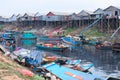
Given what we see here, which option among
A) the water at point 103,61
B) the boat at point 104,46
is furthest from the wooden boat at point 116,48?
the boat at point 104,46

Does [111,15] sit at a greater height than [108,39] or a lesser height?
greater

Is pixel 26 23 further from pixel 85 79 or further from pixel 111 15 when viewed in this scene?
pixel 85 79

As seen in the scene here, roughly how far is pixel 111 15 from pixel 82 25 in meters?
11.2

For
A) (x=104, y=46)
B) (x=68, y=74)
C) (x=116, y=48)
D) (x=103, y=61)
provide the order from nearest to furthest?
(x=68, y=74) → (x=103, y=61) → (x=116, y=48) → (x=104, y=46)

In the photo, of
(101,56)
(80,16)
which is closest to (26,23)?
(80,16)

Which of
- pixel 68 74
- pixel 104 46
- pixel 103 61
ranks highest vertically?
pixel 68 74

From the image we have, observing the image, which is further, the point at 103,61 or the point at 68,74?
the point at 103,61

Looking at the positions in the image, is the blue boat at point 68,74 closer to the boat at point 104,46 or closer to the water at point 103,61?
the water at point 103,61

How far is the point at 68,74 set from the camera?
1983 centimetres

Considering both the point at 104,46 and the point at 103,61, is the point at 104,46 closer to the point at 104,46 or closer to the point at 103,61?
the point at 104,46

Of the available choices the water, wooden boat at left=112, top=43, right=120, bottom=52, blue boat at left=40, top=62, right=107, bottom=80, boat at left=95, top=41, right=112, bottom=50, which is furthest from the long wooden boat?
blue boat at left=40, top=62, right=107, bottom=80

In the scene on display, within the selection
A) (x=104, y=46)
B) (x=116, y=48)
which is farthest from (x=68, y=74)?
(x=104, y=46)

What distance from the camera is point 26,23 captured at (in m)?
92.4

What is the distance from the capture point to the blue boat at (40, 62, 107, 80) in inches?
747
